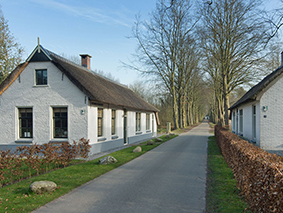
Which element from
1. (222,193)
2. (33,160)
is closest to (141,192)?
(222,193)

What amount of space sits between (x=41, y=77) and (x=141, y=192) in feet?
34.0

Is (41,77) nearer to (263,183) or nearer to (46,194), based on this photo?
(46,194)

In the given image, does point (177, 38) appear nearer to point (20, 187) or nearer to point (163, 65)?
point (163, 65)

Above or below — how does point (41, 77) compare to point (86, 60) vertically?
below

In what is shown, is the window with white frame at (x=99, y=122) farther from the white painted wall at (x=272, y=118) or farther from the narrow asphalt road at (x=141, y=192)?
the white painted wall at (x=272, y=118)

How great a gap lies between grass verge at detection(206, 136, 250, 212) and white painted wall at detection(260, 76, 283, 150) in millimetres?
5655

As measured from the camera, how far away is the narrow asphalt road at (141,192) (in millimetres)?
5566

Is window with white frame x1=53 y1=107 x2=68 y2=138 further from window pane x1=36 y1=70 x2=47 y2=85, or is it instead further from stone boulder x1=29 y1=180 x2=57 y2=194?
stone boulder x1=29 y1=180 x2=57 y2=194

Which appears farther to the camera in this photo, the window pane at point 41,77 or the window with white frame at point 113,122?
the window with white frame at point 113,122

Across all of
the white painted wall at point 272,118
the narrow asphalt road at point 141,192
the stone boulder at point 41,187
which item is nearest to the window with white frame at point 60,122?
the narrow asphalt road at point 141,192

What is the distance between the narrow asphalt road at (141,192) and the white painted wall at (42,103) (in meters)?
4.70

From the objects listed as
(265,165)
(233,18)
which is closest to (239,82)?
(233,18)

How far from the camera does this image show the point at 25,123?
1410 cm

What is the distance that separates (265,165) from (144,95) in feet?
157
